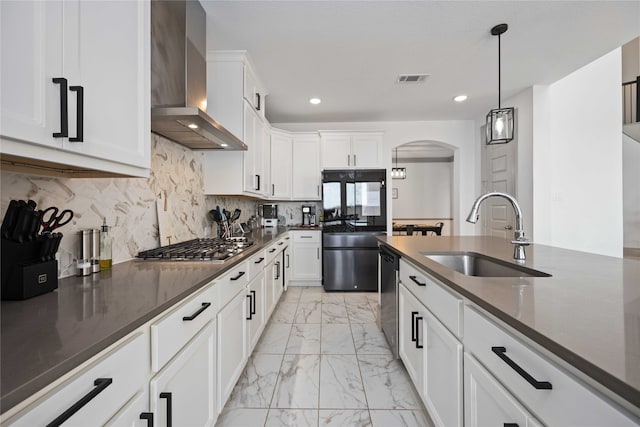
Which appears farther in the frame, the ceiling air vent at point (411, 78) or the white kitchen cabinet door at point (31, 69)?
the ceiling air vent at point (411, 78)

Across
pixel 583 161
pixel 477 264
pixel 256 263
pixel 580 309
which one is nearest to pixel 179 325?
pixel 256 263

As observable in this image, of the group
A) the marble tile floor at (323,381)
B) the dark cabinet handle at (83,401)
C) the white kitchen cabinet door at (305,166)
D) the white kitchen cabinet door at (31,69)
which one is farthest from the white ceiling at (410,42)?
the marble tile floor at (323,381)

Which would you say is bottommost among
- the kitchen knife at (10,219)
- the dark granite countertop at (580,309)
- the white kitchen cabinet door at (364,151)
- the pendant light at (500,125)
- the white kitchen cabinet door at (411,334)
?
the white kitchen cabinet door at (411,334)

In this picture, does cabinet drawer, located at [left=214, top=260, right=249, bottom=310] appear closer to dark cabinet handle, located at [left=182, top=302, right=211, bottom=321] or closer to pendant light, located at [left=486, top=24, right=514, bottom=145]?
dark cabinet handle, located at [left=182, top=302, right=211, bottom=321]

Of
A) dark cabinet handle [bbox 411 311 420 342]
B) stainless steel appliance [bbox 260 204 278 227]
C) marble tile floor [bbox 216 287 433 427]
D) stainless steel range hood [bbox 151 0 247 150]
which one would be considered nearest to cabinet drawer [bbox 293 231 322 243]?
stainless steel appliance [bbox 260 204 278 227]

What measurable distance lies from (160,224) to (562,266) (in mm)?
2360

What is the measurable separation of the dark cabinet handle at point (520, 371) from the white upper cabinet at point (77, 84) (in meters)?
1.34

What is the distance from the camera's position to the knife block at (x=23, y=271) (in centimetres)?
92

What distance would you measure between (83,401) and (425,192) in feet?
29.1

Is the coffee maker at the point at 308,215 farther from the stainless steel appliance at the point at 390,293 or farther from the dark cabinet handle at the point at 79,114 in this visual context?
the dark cabinet handle at the point at 79,114

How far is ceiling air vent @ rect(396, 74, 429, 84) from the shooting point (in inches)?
130

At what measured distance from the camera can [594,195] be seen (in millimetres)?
3857

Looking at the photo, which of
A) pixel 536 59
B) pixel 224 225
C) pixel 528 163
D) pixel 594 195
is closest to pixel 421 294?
pixel 224 225

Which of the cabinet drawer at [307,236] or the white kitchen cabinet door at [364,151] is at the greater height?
the white kitchen cabinet door at [364,151]
